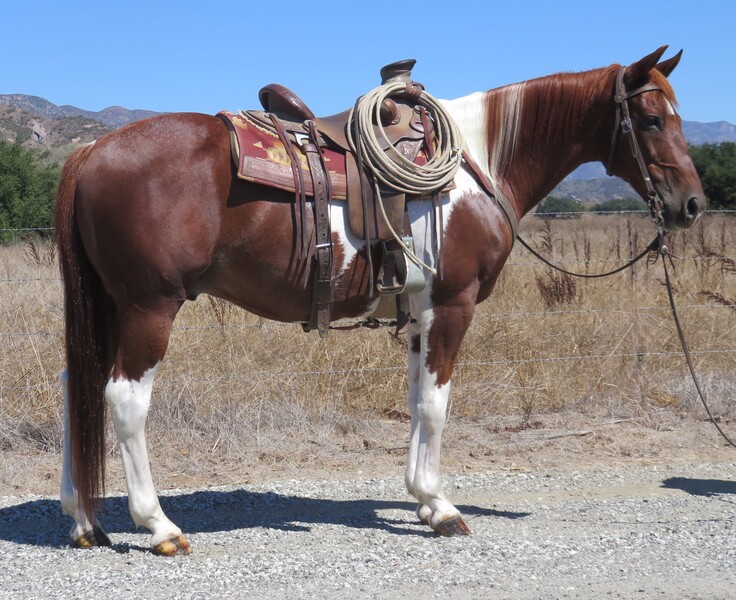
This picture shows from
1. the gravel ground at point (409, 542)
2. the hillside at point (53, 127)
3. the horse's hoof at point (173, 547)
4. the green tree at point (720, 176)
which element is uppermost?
the hillside at point (53, 127)

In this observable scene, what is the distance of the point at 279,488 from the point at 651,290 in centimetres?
483

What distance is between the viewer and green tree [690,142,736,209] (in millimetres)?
21047

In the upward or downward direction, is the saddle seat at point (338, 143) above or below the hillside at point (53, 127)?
below

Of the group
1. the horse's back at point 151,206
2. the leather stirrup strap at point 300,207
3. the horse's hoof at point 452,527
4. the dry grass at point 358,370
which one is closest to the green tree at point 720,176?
the dry grass at point 358,370

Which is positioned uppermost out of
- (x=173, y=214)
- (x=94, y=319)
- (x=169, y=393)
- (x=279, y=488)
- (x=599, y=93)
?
(x=599, y=93)

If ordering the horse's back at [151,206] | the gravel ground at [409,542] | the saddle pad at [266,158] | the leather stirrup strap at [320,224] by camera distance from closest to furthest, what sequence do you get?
the gravel ground at [409,542], the horse's back at [151,206], the saddle pad at [266,158], the leather stirrup strap at [320,224]

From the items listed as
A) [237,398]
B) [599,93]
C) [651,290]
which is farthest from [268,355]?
[651,290]

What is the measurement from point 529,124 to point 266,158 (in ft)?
4.69

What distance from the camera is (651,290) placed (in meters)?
8.23

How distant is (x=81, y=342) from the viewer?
3.82 meters

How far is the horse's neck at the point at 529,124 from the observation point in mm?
4281

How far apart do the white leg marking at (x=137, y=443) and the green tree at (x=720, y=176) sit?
19.0m

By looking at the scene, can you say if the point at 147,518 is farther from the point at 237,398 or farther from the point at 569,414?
the point at 569,414

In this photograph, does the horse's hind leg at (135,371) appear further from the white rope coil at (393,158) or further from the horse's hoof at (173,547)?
the white rope coil at (393,158)
